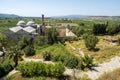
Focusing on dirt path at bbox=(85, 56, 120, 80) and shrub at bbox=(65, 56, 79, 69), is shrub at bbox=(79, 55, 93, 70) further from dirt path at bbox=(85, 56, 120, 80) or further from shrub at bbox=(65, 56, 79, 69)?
dirt path at bbox=(85, 56, 120, 80)

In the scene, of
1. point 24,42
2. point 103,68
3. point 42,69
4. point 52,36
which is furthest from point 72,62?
point 24,42

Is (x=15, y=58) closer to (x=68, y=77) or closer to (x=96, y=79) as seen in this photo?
(x=68, y=77)

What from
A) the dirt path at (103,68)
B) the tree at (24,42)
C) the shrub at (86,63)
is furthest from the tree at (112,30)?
the shrub at (86,63)

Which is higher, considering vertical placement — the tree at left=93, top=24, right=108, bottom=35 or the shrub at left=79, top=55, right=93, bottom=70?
the tree at left=93, top=24, right=108, bottom=35

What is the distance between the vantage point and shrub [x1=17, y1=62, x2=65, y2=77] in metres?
39.8

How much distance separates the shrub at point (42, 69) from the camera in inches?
1569

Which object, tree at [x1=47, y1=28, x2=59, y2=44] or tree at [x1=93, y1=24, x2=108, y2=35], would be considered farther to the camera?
tree at [x1=93, y1=24, x2=108, y2=35]

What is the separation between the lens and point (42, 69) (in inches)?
1625

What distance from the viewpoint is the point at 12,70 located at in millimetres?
48500

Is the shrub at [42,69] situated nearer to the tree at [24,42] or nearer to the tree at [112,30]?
the tree at [24,42]

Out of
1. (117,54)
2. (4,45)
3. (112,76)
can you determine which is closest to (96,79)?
(112,76)

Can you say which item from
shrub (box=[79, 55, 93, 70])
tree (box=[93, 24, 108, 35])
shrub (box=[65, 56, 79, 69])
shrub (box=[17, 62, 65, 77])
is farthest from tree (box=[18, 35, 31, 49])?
shrub (box=[79, 55, 93, 70])

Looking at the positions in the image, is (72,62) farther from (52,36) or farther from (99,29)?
(99,29)

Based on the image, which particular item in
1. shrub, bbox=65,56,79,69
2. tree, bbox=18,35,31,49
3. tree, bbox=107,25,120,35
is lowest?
tree, bbox=18,35,31,49
